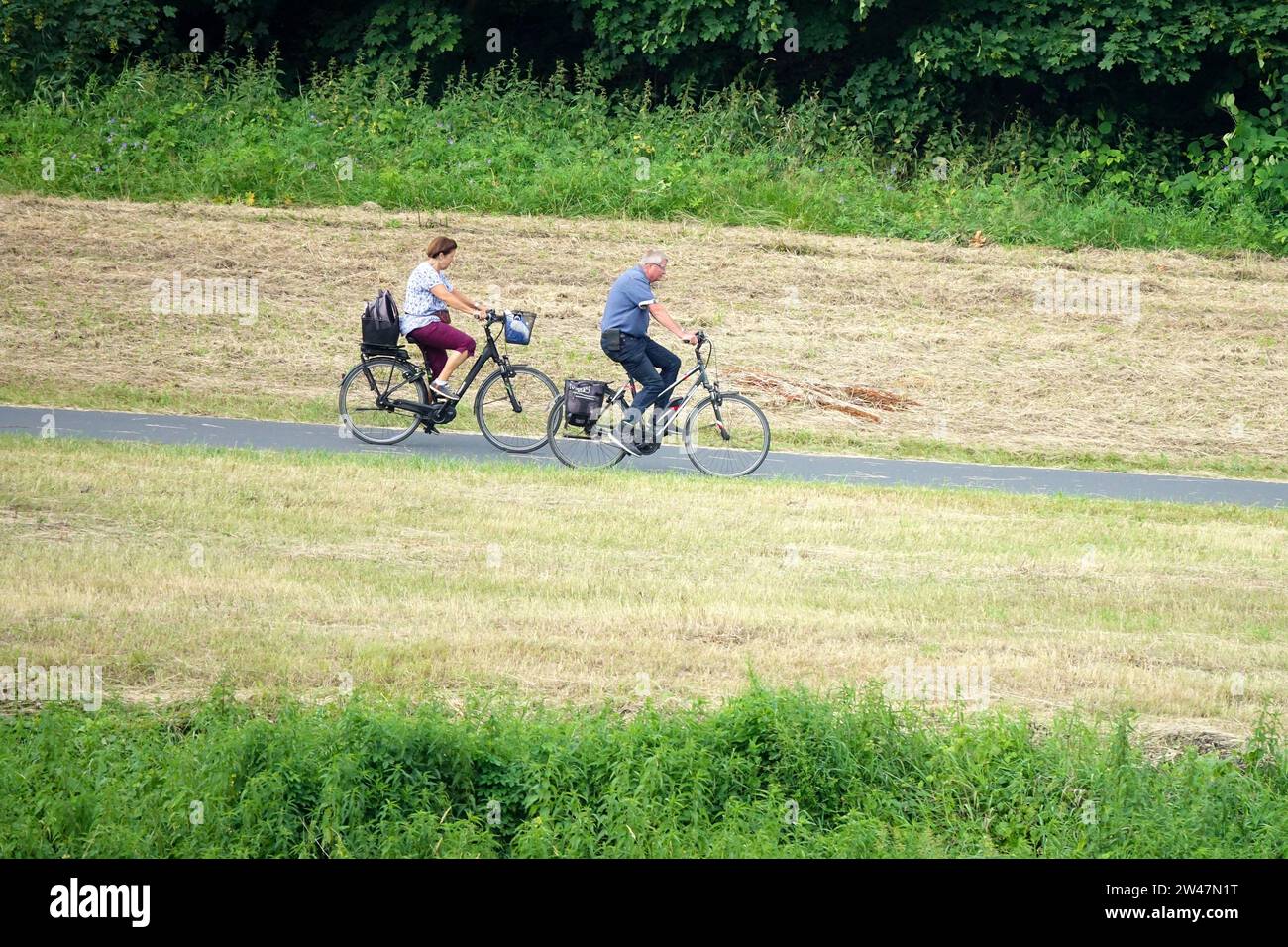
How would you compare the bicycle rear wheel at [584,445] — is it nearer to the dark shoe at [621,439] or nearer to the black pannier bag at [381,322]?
the dark shoe at [621,439]

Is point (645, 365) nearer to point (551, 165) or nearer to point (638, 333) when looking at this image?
point (638, 333)

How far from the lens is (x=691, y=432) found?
1431 cm

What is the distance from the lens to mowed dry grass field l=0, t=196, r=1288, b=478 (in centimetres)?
1734

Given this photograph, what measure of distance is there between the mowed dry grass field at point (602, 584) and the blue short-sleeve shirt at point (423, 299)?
6.09ft

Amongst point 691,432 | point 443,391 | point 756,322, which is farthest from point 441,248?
point 756,322

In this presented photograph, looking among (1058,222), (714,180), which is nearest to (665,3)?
(714,180)

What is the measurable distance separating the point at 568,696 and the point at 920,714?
1.72 metres

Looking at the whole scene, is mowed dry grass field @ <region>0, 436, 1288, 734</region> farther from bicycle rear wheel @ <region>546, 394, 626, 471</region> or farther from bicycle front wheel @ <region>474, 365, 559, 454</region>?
bicycle front wheel @ <region>474, 365, 559, 454</region>

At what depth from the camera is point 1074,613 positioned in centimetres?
978

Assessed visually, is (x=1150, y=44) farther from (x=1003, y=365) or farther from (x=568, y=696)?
(x=568, y=696)

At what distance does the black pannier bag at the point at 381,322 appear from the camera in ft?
48.9

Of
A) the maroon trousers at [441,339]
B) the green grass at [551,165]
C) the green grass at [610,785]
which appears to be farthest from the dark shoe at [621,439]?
the green grass at [551,165]

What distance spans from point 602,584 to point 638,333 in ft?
15.8

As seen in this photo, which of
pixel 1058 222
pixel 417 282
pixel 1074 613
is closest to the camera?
pixel 1074 613
